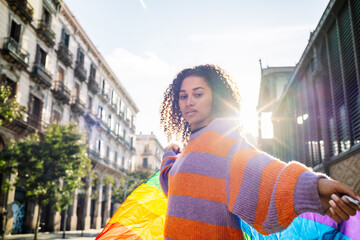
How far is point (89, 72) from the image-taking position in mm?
30547

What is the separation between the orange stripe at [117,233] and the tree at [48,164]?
44.8 feet

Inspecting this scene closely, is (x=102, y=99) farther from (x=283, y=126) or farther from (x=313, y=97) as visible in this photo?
(x=313, y=97)

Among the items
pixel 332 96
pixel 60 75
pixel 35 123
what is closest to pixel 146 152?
pixel 60 75

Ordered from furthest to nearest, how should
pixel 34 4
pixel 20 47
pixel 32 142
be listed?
pixel 34 4
pixel 20 47
pixel 32 142

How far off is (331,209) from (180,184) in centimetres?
70

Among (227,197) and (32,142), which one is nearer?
(227,197)

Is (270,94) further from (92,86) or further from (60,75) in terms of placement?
(92,86)

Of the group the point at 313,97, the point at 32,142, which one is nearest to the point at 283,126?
the point at 313,97

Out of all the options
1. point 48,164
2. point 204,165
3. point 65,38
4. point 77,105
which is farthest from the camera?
point 77,105

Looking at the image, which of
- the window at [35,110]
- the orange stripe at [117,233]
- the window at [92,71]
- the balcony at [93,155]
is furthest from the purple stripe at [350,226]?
the window at [92,71]

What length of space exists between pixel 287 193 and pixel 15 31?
20777mm

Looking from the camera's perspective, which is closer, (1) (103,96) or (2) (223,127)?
(2) (223,127)

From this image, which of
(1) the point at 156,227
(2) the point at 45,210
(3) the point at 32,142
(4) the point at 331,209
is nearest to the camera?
(4) the point at 331,209

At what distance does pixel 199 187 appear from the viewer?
4.76ft
